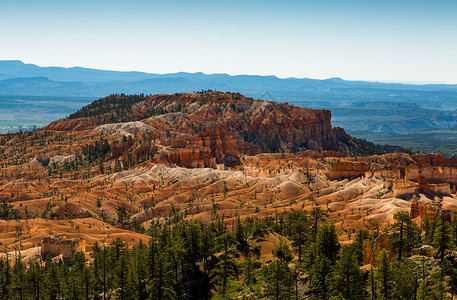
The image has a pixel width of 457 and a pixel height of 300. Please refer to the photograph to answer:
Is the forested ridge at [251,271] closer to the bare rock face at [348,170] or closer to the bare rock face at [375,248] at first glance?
the bare rock face at [375,248]

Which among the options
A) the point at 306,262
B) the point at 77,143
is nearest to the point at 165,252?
the point at 306,262

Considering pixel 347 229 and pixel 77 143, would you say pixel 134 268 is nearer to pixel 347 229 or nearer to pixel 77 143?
pixel 347 229

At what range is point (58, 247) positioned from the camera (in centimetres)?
7850

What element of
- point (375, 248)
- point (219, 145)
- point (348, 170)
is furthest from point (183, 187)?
point (375, 248)

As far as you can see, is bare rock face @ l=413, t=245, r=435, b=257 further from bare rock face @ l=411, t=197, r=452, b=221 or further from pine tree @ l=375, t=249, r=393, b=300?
bare rock face @ l=411, t=197, r=452, b=221

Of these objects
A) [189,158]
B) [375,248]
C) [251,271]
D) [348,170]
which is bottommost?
[189,158]

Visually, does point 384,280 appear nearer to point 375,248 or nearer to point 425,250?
point 425,250

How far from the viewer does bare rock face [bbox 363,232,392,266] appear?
2197 inches

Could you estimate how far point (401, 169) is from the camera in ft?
418

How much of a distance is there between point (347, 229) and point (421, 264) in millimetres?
41809

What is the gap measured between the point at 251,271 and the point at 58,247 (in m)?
33.1

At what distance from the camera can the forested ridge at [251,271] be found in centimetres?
4731

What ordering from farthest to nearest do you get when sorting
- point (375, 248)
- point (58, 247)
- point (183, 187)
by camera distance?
point (183, 187) → point (58, 247) → point (375, 248)

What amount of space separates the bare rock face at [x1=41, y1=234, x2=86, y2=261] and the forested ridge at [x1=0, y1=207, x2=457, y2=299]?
955 centimetres
